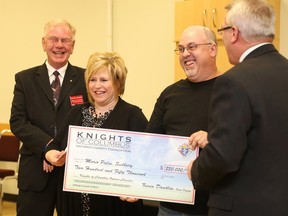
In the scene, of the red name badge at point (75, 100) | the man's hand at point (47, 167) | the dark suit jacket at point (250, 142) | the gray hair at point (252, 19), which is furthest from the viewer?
the red name badge at point (75, 100)

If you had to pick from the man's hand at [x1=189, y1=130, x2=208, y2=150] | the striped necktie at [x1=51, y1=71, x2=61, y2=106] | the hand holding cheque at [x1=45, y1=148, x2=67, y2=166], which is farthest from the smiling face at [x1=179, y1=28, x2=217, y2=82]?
the striped necktie at [x1=51, y1=71, x2=61, y2=106]

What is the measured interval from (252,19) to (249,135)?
1.55 ft

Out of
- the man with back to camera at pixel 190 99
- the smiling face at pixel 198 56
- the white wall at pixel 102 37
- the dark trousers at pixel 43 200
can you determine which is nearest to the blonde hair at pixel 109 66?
the man with back to camera at pixel 190 99

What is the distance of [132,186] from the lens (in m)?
2.43

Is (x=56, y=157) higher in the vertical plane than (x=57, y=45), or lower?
lower

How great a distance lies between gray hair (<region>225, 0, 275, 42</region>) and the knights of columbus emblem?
693mm

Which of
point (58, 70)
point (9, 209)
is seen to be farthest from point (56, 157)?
point (9, 209)

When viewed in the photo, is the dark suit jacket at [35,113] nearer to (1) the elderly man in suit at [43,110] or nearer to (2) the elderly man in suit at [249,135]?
(1) the elderly man in suit at [43,110]

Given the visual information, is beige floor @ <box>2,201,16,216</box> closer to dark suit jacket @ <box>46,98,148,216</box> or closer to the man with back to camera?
dark suit jacket @ <box>46,98,148,216</box>

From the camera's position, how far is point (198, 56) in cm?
249

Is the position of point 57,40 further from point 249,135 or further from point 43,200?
point 249,135

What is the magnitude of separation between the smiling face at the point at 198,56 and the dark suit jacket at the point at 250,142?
0.65 metres

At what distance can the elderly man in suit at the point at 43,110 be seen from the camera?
302cm

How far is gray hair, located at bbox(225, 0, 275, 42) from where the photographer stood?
1846mm
